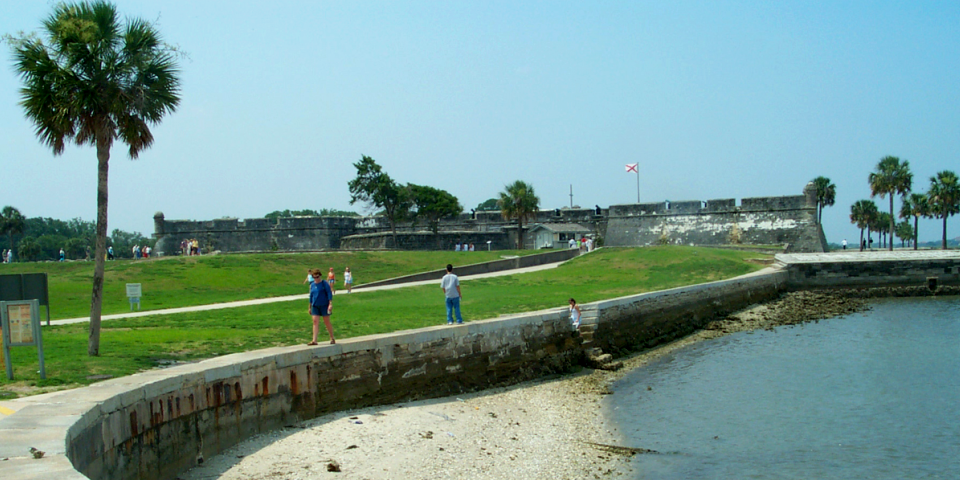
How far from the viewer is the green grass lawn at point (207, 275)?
22766 mm

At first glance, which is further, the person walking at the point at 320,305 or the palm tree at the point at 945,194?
the palm tree at the point at 945,194

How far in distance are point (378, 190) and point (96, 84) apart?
119 feet

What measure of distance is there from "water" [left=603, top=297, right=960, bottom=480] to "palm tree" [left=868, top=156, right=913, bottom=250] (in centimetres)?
4125

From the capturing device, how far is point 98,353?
10.9 meters

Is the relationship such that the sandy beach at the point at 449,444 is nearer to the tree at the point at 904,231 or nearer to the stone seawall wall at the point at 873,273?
the stone seawall wall at the point at 873,273

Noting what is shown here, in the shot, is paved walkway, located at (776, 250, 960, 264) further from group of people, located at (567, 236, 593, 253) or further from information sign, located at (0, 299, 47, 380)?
information sign, located at (0, 299, 47, 380)

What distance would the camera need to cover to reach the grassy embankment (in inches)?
411

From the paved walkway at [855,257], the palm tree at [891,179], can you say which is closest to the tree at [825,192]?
the palm tree at [891,179]

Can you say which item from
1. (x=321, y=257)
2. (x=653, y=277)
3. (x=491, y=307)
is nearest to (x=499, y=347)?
(x=491, y=307)

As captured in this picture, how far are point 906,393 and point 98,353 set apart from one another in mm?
14577

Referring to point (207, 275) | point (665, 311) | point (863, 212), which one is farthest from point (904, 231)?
point (207, 275)

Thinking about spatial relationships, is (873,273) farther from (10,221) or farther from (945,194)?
(10,221)

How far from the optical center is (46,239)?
234 feet

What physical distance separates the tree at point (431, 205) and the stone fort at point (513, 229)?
2.42ft
